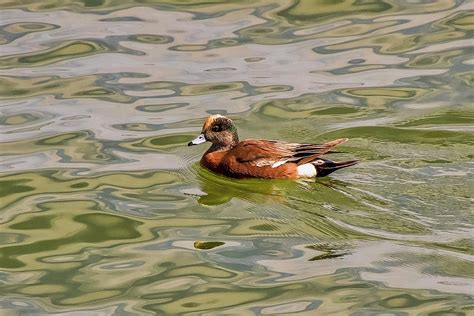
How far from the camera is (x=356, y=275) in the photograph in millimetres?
8266

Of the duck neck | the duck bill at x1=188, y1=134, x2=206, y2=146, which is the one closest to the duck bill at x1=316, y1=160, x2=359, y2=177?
the duck neck

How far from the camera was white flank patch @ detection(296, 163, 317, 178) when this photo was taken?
1043 cm

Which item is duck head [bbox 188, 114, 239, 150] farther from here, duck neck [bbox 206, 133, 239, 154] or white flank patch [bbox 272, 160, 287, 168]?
white flank patch [bbox 272, 160, 287, 168]

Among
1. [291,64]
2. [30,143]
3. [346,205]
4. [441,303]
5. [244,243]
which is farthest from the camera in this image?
[291,64]

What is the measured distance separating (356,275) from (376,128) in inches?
131

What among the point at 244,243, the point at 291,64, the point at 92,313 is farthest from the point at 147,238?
the point at 291,64

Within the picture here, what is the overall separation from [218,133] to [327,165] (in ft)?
3.62

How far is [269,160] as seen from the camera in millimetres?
10477

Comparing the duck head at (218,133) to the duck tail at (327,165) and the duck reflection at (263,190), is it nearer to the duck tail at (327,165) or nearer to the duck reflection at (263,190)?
the duck reflection at (263,190)

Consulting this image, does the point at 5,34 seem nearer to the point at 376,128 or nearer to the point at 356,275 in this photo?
the point at 376,128

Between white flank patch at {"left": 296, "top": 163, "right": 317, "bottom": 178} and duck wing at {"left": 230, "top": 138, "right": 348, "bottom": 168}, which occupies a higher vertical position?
duck wing at {"left": 230, "top": 138, "right": 348, "bottom": 168}

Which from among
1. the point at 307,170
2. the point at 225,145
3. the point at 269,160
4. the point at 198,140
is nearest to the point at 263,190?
the point at 269,160

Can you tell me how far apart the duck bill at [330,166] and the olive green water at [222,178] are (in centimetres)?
9

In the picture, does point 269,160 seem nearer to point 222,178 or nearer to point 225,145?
point 222,178
